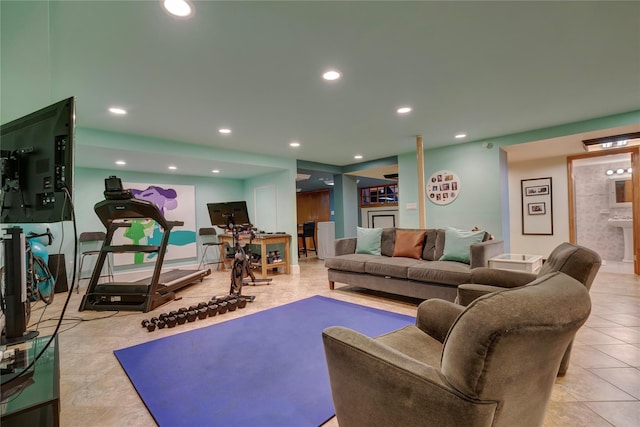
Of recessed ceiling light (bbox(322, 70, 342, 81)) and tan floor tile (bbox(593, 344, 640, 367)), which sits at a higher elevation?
recessed ceiling light (bbox(322, 70, 342, 81))

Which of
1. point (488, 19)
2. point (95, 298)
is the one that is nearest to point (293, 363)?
point (488, 19)

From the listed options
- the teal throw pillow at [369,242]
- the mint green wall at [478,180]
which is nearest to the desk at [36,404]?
the teal throw pillow at [369,242]

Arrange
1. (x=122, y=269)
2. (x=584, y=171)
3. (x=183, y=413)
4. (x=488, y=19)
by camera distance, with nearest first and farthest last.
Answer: (x=183, y=413) < (x=488, y=19) < (x=122, y=269) < (x=584, y=171)

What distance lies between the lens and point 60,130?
4.28ft

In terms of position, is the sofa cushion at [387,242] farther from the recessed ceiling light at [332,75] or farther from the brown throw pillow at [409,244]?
the recessed ceiling light at [332,75]

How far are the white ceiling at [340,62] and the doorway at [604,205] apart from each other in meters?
2.91

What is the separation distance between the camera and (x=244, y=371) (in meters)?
2.04

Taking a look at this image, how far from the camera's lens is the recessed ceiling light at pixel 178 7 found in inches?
62.6

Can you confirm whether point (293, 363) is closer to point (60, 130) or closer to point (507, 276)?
point (507, 276)

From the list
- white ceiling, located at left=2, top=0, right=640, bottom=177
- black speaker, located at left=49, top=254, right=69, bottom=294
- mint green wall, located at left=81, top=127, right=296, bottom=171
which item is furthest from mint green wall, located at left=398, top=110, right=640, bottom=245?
black speaker, located at left=49, top=254, right=69, bottom=294

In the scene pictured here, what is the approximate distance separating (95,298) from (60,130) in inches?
124

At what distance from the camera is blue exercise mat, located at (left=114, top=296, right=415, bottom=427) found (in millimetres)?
1598

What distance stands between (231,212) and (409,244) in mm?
2754

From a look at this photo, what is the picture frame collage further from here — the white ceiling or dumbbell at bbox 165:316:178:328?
dumbbell at bbox 165:316:178:328
